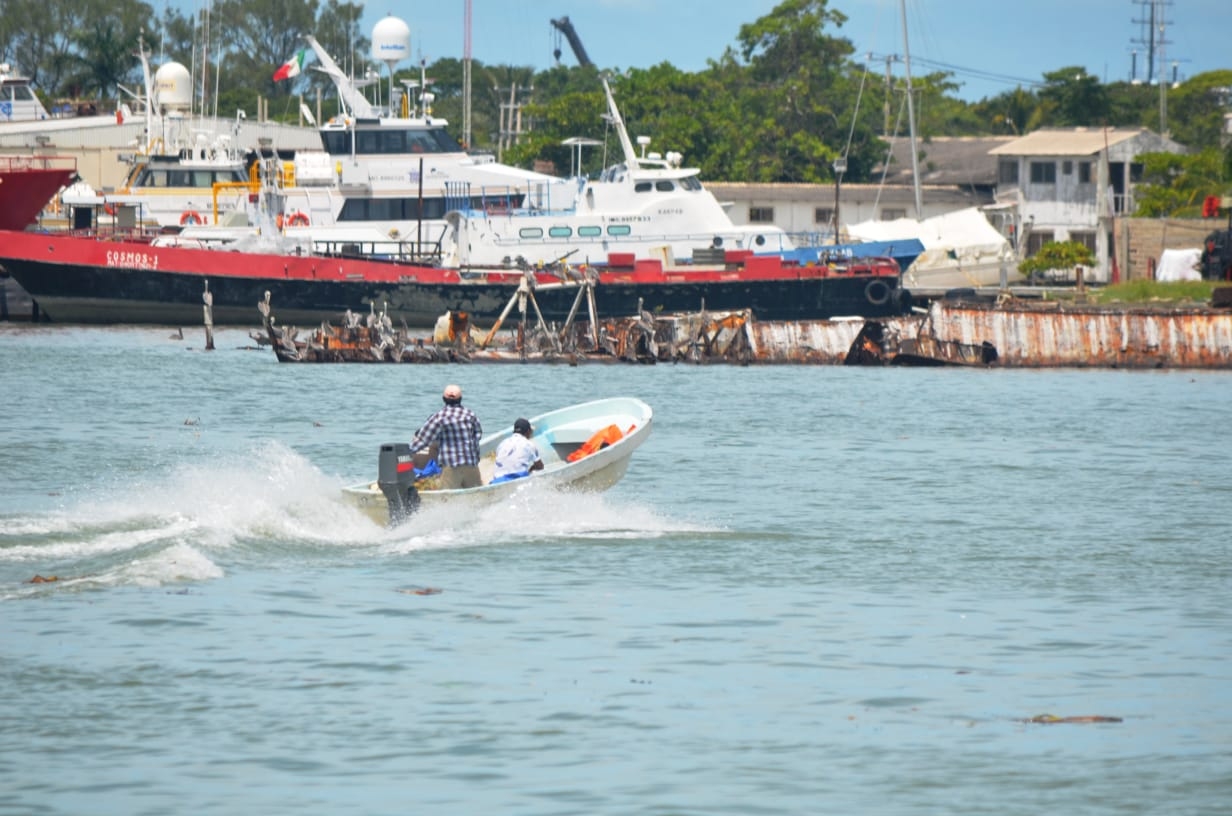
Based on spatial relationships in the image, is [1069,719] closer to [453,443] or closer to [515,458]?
[515,458]

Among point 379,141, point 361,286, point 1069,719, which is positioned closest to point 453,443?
point 1069,719

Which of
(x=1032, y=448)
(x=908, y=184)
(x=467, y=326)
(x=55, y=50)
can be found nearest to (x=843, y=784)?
(x=1032, y=448)

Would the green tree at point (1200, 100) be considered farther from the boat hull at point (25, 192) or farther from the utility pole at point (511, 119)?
the boat hull at point (25, 192)

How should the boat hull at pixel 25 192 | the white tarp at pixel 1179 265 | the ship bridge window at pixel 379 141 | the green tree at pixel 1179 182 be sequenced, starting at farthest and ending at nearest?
1. the green tree at pixel 1179 182
2. the white tarp at pixel 1179 265
3. the boat hull at pixel 25 192
4. the ship bridge window at pixel 379 141

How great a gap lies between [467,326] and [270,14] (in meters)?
79.4

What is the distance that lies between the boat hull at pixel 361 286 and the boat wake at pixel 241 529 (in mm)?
29483

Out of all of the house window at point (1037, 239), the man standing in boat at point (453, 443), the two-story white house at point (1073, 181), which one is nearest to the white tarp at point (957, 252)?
the two-story white house at point (1073, 181)

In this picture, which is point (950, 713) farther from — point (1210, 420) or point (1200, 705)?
point (1210, 420)

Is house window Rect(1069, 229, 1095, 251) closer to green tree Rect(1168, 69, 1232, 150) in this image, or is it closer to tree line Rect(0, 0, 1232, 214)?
tree line Rect(0, 0, 1232, 214)

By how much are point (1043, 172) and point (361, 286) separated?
1280 inches

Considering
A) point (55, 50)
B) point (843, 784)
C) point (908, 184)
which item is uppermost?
point (55, 50)

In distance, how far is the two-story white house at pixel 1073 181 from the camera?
6969 centimetres

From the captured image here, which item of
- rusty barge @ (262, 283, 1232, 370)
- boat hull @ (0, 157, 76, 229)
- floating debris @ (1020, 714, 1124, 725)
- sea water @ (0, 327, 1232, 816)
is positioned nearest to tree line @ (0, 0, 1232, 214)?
boat hull @ (0, 157, 76, 229)

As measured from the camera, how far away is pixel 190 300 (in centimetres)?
5138
